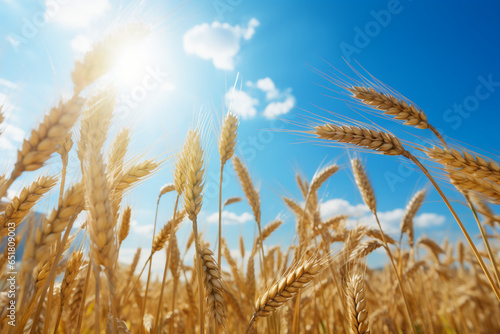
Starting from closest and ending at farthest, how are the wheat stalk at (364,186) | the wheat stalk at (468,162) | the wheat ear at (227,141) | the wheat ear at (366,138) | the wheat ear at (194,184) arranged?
the wheat ear at (194,184) < the wheat stalk at (468,162) < the wheat ear at (366,138) < the wheat ear at (227,141) < the wheat stalk at (364,186)

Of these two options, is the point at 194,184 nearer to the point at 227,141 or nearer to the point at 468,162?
the point at 227,141

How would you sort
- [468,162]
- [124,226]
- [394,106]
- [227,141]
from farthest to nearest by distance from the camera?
[227,141], [124,226], [394,106], [468,162]

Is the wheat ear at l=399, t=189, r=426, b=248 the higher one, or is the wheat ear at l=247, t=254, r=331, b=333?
the wheat ear at l=399, t=189, r=426, b=248

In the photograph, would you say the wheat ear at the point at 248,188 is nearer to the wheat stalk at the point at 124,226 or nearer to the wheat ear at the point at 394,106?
the wheat stalk at the point at 124,226

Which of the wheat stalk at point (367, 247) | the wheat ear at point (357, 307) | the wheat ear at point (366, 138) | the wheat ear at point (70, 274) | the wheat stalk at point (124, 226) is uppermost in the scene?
the wheat ear at point (366, 138)

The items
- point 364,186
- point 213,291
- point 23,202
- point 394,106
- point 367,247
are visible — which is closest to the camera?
point 213,291

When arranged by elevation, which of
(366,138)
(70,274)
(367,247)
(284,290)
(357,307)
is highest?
(366,138)

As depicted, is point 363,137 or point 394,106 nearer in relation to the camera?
point 363,137

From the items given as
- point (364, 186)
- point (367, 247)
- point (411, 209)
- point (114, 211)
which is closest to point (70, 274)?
point (114, 211)

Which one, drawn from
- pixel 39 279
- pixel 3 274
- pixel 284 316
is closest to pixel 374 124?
pixel 284 316

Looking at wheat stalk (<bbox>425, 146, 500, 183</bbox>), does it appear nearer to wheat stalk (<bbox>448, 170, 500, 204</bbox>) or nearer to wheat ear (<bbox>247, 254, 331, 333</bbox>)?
wheat stalk (<bbox>448, 170, 500, 204</bbox>)

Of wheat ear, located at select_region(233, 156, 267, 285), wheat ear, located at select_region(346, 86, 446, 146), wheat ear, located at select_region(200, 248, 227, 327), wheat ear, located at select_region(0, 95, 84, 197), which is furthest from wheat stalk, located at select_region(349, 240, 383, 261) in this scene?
wheat ear, located at select_region(0, 95, 84, 197)

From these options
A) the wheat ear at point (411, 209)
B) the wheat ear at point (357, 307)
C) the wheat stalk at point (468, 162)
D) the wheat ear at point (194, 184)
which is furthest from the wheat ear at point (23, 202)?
the wheat ear at point (411, 209)

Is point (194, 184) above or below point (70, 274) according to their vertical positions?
above
